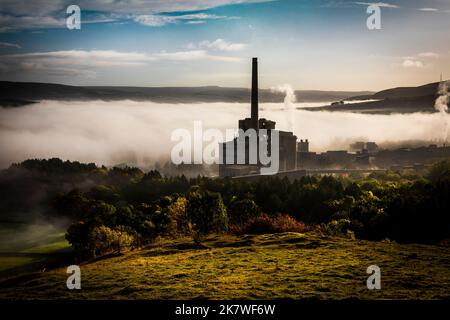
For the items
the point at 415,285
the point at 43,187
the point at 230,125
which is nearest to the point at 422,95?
the point at 230,125

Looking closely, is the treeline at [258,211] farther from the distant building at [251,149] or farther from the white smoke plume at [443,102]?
the white smoke plume at [443,102]

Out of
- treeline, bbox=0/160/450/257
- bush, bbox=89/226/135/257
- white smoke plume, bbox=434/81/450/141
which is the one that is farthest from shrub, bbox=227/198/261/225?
white smoke plume, bbox=434/81/450/141

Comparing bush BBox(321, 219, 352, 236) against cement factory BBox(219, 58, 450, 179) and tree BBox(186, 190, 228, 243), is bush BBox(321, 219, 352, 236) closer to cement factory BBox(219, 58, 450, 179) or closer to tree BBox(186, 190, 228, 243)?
tree BBox(186, 190, 228, 243)

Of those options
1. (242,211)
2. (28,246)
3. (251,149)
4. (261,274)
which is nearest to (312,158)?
(251,149)

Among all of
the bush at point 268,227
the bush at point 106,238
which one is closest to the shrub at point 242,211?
the bush at point 106,238

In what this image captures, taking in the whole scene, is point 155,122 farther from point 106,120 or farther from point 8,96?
point 8,96

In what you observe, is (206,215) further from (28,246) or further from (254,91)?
(254,91)

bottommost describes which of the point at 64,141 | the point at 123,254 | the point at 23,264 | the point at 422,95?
the point at 23,264
